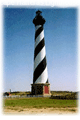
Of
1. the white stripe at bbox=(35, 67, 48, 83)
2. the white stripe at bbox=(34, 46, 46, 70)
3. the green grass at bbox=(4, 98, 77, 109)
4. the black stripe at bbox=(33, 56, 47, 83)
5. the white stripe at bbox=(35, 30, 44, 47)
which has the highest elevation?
the white stripe at bbox=(35, 30, 44, 47)

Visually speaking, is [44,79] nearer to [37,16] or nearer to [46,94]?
[46,94]

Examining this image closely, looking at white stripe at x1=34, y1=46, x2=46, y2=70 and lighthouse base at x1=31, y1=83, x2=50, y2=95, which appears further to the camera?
white stripe at x1=34, y1=46, x2=46, y2=70

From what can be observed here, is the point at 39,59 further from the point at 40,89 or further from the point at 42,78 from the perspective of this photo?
the point at 40,89

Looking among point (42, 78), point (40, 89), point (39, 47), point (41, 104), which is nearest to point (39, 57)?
point (39, 47)

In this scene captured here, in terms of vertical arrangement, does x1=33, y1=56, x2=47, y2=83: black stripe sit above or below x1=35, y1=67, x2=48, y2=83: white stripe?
above

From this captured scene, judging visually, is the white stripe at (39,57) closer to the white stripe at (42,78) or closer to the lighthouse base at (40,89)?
the white stripe at (42,78)

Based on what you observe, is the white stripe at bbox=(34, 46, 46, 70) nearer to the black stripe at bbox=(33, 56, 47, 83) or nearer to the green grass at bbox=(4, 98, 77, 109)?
the black stripe at bbox=(33, 56, 47, 83)

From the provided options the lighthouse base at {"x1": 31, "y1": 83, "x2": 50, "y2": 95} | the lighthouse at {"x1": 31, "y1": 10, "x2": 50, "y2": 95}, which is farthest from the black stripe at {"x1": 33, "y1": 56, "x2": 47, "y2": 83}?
the lighthouse base at {"x1": 31, "y1": 83, "x2": 50, "y2": 95}
